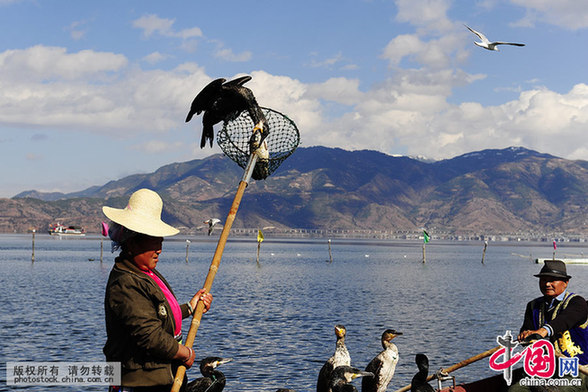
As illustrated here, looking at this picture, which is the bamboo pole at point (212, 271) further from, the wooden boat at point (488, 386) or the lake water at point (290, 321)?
the lake water at point (290, 321)

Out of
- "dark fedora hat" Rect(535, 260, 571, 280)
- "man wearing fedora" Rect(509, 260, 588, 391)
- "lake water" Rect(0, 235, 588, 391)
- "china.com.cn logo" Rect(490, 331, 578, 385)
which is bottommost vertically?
"lake water" Rect(0, 235, 588, 391)

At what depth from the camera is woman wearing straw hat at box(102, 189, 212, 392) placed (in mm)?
5953

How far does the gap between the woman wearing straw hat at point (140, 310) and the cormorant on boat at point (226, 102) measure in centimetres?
186

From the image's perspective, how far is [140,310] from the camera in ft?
19.5

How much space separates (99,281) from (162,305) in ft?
295

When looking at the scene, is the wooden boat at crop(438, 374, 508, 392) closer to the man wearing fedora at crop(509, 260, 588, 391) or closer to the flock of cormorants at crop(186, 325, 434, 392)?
the flock of cormorants at crop(186, 325, 434, 392)

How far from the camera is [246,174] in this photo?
24.3 feet

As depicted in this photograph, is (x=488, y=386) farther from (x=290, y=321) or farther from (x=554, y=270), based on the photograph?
(x=290, y=321)

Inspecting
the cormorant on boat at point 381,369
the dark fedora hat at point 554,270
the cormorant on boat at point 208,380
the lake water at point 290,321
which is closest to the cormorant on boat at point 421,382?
the cormorant on boat at point 381,369

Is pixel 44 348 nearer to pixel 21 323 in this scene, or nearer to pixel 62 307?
pixel 21 323

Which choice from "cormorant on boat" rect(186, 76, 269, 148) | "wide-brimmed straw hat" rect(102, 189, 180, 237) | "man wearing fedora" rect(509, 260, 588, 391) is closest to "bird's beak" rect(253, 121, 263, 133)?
"cormorant on boat" rect(186, 76, 269, 148)

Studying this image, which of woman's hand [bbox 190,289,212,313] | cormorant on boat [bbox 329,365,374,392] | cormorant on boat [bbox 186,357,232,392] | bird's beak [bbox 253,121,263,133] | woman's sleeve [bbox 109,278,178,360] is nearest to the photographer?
woman's sleeve [bbox 109,278,178,360]

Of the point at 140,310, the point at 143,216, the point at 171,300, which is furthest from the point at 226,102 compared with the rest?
the point at 140,310

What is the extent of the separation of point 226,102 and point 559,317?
5495mm
